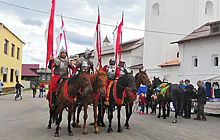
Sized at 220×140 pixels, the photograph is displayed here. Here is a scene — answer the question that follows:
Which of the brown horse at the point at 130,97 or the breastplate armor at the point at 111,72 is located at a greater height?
the breastplate armor at the point at 111,72

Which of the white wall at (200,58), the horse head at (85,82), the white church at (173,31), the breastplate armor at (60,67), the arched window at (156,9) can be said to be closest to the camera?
the horse head at (85,82)

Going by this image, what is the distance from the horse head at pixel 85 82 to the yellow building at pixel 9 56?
2441cm

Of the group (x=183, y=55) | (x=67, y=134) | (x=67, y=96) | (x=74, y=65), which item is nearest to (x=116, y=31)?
(x=74, y=65)

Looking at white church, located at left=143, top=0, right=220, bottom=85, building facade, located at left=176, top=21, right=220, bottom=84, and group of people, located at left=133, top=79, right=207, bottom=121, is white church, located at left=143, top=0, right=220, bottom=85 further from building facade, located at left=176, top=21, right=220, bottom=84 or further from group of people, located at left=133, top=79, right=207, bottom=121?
group of people, located at left=133, top=79, right=207, bottom=121

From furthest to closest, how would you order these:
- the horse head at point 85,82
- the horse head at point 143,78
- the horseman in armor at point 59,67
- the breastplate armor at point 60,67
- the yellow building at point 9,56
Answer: the yellow building at point 9,56, the horse head at point 143,78, the breastplate armor at point 60,67, the horseman in armor at point 59,67, the horse head at point 85,82

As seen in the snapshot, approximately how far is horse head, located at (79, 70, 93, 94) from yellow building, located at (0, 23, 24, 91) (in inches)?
961

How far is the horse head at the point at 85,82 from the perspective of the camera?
23.0 ft

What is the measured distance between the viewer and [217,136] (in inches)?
322

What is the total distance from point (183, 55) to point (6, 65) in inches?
899

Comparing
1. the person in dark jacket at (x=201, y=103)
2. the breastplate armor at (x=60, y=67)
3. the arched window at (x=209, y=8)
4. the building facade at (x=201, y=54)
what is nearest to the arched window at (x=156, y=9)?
the arched window at (x=209, y=8)

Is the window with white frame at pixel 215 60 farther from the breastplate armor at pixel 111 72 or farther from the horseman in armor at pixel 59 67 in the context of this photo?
the horseman in armor at pixel 59 67

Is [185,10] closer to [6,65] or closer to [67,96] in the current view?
[6,65]

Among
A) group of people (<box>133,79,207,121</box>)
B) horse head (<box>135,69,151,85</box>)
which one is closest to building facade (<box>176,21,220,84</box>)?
group of people (<box>133,79,207,121</box>)

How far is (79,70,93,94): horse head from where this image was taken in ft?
23.0
